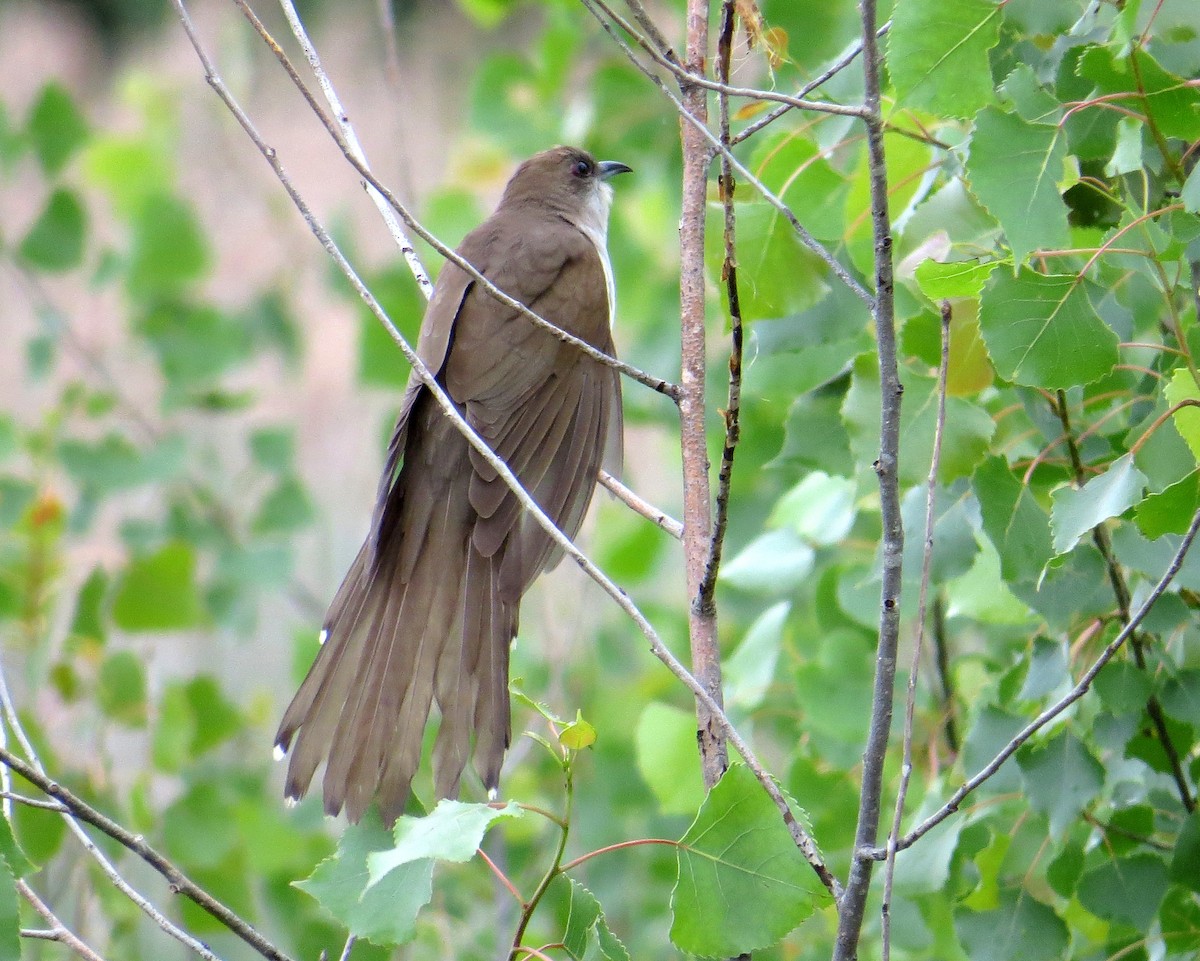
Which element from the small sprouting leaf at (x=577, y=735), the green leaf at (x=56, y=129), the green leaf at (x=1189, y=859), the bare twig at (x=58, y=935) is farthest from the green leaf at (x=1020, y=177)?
the green leaf at (x=56, y=129)

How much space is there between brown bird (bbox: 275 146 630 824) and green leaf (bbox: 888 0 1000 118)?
843mm

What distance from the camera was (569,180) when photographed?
374 centimetres

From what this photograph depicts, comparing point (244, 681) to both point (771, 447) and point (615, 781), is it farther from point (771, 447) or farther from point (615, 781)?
point (771, 447)

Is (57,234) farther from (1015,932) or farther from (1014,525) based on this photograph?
(1015,932)

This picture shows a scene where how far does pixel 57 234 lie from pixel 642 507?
2.16m

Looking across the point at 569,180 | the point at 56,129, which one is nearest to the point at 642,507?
the point at 569,180

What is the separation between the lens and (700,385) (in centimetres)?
182

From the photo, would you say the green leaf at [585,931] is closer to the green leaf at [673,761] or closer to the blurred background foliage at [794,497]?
the blurred background foliage at [794,497]

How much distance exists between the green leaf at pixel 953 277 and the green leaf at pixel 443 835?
29.5 inches

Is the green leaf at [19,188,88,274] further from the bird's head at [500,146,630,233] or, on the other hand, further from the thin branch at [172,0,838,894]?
the thin branch at [172,0,838,894]

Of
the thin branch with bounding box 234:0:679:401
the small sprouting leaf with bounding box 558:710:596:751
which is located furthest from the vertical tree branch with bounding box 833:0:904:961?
the thin branch with bounding box 234:0:679:401

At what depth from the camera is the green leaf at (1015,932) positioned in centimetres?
179

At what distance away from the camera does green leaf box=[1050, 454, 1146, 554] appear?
1.46 metres

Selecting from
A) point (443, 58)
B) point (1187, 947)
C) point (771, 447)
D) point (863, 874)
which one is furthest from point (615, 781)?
point (443, 58)
